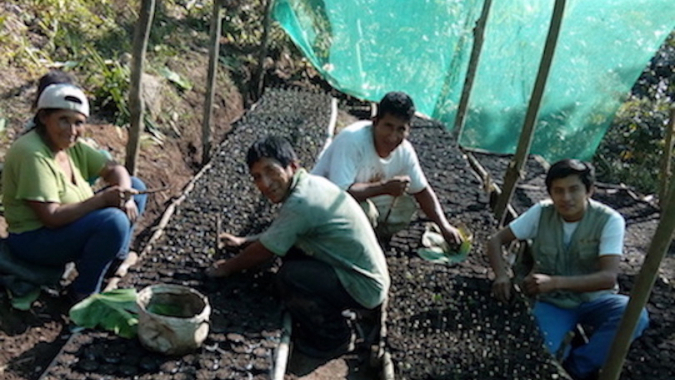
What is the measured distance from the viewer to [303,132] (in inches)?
224

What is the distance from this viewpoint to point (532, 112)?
4.41m

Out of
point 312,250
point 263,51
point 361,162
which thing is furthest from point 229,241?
point 263,51

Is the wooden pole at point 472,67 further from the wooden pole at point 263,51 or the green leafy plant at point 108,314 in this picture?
the green leafy plant at point 108,314

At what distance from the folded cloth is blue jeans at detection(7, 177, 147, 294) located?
1696 millimetres

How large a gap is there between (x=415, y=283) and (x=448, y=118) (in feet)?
12.3

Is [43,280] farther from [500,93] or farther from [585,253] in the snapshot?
[500,93]

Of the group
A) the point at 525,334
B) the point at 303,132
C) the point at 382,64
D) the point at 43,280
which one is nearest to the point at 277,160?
the point at 43,280

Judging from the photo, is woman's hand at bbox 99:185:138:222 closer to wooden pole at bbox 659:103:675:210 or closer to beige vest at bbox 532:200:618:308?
beige vest at bbox 532:200:618:308

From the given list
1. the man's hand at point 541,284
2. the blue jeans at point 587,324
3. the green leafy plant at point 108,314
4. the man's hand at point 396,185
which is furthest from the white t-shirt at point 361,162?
the green leafy plant at point 108,314

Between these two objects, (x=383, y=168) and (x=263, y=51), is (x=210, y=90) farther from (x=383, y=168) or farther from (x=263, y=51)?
(x=383, y=168)

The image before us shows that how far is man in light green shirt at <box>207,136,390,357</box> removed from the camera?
9.30 ft

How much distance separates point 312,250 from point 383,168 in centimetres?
86

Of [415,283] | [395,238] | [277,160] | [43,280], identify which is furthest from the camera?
[395,238]

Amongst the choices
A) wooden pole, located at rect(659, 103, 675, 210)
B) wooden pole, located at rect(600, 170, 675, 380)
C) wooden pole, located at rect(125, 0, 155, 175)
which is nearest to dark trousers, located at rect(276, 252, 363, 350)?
wooden pole, located at rect(600, 170, 675, 380)
